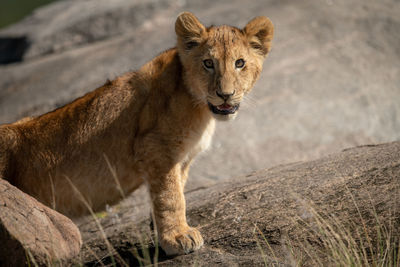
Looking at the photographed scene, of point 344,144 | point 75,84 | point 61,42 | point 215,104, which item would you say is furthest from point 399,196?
point 61,42

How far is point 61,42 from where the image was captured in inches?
475

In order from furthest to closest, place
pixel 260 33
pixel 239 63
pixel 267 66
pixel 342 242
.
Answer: pixel 267 66 → pixel 260 33 → pixel 239 63 → pixel 342 242

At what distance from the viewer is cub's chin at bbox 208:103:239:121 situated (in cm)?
473

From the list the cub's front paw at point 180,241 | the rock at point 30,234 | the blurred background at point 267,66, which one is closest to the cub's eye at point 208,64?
the cub's front paw at point 180,241

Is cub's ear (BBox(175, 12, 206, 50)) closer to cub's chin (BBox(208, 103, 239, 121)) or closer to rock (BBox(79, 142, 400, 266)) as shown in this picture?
cub's chin (BBox(208, 103, 239, 121))

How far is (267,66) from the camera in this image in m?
10.5

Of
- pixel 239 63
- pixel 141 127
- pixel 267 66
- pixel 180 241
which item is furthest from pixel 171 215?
pixel 267 66

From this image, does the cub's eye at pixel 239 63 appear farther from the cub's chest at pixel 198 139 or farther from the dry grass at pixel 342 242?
the dry grass at pixel 342 242

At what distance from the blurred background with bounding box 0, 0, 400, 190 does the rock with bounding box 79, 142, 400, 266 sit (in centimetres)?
289

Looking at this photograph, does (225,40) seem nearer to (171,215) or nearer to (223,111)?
(223,111)

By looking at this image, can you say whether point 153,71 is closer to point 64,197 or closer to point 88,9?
point 64,197

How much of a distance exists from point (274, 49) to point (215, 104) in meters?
6.51

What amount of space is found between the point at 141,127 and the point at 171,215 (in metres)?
0.95

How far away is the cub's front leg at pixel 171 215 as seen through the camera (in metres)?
4.43
